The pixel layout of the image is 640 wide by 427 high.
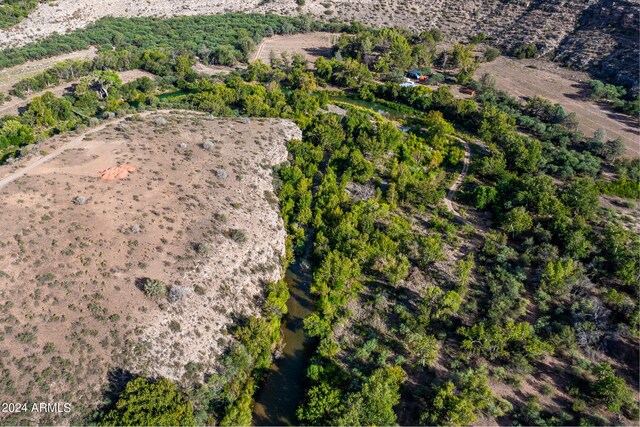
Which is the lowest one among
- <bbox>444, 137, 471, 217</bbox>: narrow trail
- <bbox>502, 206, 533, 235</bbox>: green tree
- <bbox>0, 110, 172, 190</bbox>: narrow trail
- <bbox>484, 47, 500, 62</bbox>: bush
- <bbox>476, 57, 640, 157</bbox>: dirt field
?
<bbox>0, 110, 172, 190</bbox>: narrow trail

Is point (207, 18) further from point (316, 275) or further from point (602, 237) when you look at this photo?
point (602, 237)

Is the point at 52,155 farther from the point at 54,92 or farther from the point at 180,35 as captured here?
the point at 180,35

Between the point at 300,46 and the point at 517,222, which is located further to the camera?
the point at 300,46

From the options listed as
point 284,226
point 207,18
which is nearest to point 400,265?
point 284,226

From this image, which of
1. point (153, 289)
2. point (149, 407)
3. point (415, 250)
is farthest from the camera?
point (415, 250)

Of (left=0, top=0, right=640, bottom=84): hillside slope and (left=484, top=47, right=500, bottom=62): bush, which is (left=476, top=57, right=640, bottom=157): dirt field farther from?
(left=0, top=0, right=640, bottom=84): hillside slope

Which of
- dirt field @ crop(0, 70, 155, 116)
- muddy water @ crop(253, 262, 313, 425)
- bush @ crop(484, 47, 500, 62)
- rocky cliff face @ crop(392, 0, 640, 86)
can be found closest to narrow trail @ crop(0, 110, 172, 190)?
dirt field @ crop(0, 70, 155, 116)

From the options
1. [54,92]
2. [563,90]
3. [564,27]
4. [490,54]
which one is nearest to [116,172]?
[54,92]
